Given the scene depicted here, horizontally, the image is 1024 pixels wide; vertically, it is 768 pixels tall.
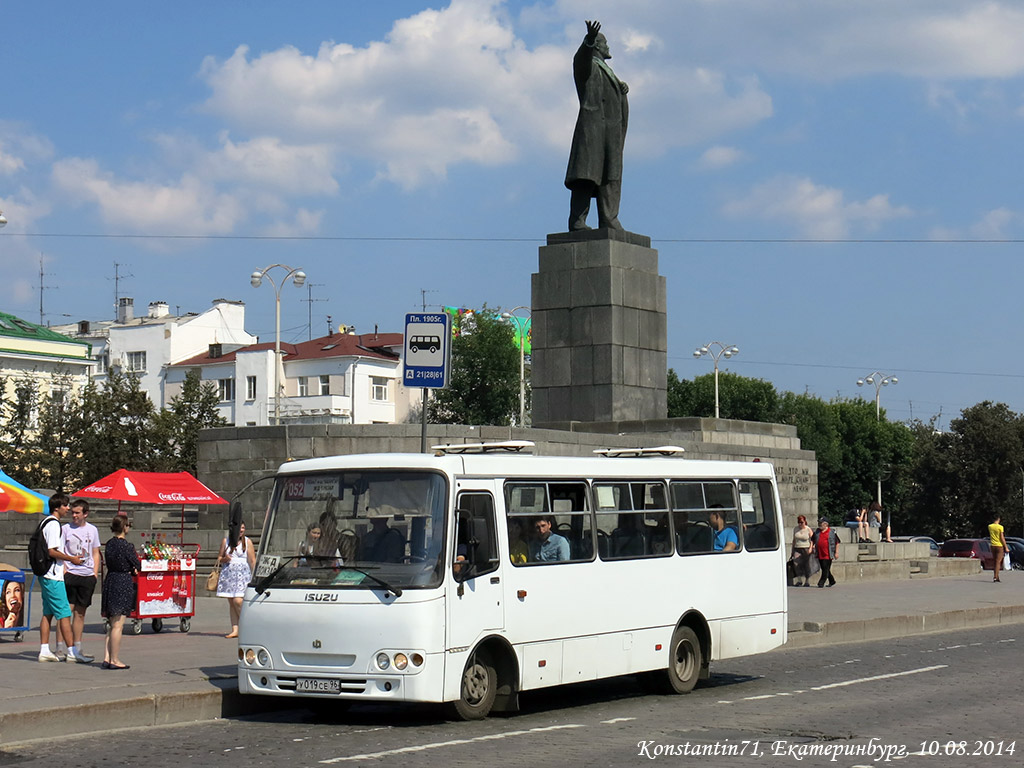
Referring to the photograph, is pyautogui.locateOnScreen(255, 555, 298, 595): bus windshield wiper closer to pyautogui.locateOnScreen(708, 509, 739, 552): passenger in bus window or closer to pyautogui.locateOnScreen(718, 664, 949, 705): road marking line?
pyautogui.locateOnScreen(718, 664, 949, 705): road marking line

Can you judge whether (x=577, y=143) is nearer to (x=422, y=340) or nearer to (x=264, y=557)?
(x=422, y=340)

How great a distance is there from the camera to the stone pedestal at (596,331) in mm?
29516

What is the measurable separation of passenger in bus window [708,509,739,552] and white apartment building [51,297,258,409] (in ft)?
290

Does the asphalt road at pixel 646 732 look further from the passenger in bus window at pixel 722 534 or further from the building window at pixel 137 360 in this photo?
the building window at pixel 137 360

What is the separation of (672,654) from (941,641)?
801cm

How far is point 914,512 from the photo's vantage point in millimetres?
89188

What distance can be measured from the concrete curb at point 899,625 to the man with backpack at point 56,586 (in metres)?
8.66

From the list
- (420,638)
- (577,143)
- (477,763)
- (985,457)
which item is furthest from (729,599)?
(985,457)

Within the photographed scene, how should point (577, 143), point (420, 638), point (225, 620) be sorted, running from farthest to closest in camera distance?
point (577, 143) < point (225, 620) < point (420, 638)

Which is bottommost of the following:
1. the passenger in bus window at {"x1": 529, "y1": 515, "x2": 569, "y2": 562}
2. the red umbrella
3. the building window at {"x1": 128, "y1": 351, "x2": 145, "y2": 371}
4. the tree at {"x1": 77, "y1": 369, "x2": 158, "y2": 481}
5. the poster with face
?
the poster with face

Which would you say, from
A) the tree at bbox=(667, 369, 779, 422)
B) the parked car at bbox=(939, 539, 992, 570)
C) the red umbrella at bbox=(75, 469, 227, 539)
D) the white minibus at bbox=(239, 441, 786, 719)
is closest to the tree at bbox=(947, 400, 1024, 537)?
the tree at bbox=(667, 369, 779, 422)

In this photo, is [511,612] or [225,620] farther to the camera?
[225,620]

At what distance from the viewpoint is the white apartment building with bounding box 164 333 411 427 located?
312ft

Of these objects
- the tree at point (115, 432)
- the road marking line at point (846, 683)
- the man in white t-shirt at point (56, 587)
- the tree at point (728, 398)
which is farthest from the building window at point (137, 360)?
the road marking line at point (846, 683)
